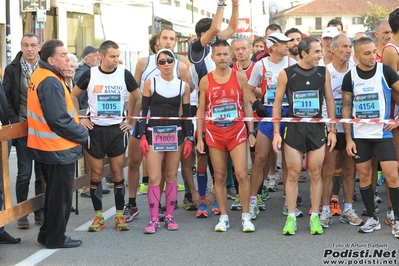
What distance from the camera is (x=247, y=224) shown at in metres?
7.55

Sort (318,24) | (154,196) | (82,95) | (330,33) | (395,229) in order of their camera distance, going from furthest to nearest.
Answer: (318,24) < (82,95) < (330,33) < (154,196) < (395,229)

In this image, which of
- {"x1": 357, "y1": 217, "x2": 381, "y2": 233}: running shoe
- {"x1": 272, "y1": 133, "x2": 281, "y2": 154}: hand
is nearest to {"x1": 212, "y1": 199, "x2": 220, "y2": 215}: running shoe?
{"x1": 272, "y1": 133, "x2": 281, "y2": 154}: hand

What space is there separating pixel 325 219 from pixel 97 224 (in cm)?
235

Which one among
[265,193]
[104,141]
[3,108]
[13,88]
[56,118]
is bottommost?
[265,193]

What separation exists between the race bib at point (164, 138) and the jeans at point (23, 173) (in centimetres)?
133

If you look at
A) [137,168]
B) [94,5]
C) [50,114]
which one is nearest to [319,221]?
[137,168]

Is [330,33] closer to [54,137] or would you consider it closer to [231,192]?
[231,192]

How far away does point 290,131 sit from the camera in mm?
7461

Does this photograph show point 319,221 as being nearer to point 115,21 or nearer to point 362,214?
point 362,214

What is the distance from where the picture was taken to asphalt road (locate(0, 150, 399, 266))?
642 cm

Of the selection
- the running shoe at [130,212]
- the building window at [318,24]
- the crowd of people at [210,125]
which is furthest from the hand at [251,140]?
the building window at [318,24]

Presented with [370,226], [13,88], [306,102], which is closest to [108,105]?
[13,88]

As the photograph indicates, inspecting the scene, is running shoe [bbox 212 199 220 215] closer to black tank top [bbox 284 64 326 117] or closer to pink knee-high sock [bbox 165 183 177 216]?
pink knee-high sock [bbox 165 183 177 216]

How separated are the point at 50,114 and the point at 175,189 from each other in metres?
1.74
